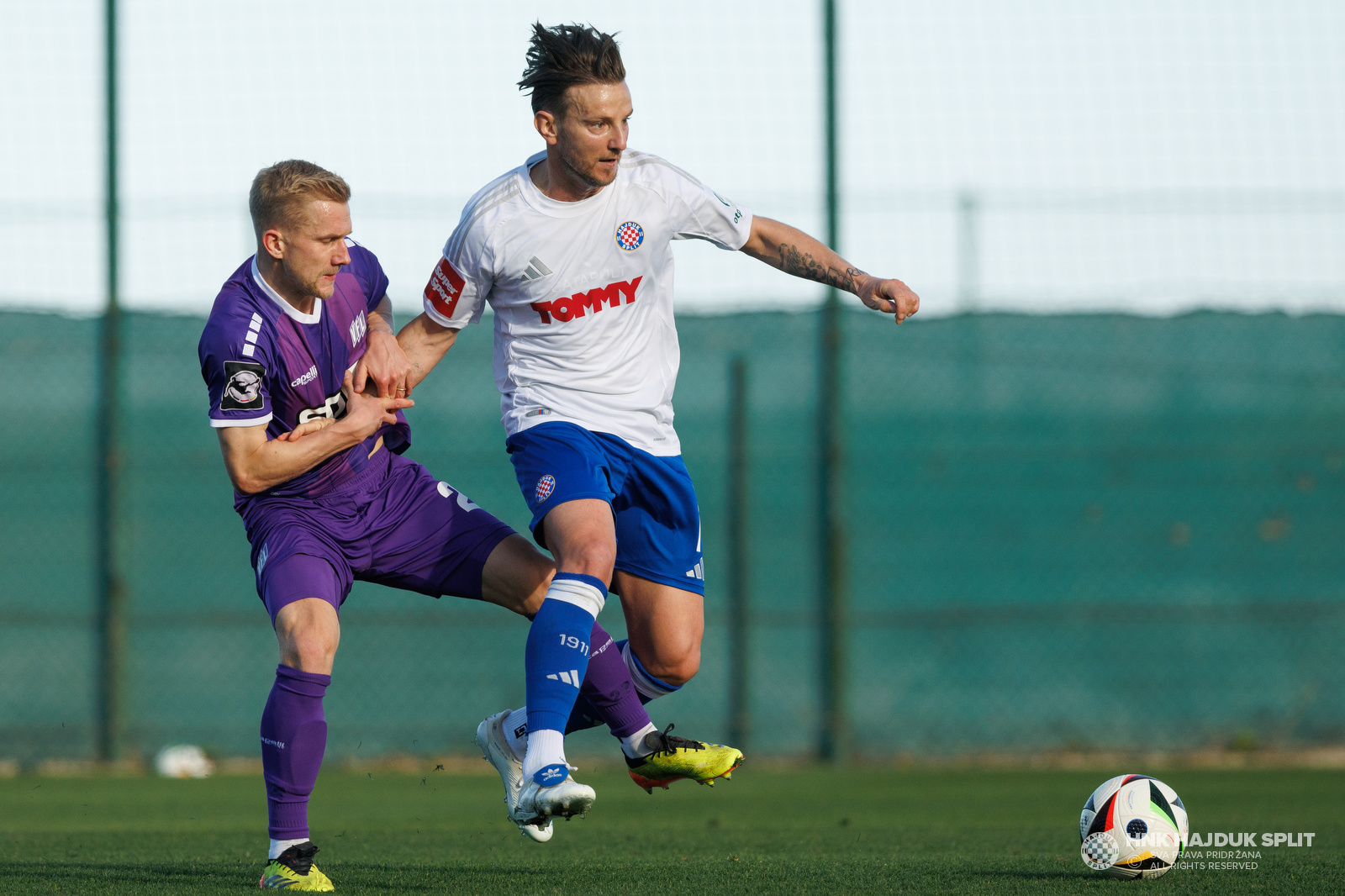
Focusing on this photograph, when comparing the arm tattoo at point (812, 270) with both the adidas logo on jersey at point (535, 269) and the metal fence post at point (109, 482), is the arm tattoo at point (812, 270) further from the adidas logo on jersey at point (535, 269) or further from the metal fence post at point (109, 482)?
the metal fence post at point (109, 482)

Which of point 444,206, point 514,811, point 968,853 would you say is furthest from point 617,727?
point 444,206

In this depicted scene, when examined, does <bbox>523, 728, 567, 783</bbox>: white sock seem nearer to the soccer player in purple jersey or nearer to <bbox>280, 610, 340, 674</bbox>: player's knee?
the soccer player in purple jersey

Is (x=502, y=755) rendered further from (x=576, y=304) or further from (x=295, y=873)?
(x=576, y=304)

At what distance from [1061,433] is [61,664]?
6.53 m

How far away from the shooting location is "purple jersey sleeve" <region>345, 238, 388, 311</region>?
486cm

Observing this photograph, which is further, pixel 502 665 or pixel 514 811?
pixel 502 665

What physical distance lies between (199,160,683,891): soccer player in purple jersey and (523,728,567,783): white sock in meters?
0.09

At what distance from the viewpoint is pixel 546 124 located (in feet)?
15.0

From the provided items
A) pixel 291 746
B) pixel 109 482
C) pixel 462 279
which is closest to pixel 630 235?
pixel 462 279

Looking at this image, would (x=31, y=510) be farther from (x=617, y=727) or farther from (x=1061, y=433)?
(x=1061, y=433)

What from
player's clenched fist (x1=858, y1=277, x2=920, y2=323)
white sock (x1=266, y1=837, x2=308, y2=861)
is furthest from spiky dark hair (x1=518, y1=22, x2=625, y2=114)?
white sock (x1=266, y1=837, x2=308, y2=861)

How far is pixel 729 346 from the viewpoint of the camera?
30.6 ft

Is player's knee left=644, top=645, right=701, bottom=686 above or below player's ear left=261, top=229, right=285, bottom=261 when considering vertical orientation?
below

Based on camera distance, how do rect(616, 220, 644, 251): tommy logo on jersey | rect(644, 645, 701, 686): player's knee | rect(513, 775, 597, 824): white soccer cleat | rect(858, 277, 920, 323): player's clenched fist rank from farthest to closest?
rect(644, 645, 701, 686): player's knee < rect(616, 220, 644, 251): tommy logo on jersey < rect(858, 277, 920, 323): player's clenched fist < rect(513, 775, 597, 824): white soccer cleat
